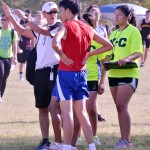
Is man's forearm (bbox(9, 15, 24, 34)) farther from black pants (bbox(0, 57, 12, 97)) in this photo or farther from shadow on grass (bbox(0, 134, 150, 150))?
black pants (bbox(0, 57, 12, 97))

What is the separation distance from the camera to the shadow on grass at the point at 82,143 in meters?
8.61

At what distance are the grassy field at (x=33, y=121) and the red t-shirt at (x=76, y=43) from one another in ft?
5.29

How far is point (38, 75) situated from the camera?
829 centimetres

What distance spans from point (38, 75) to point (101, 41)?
102 centimetres

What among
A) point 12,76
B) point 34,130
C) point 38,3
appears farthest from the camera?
point 38,3

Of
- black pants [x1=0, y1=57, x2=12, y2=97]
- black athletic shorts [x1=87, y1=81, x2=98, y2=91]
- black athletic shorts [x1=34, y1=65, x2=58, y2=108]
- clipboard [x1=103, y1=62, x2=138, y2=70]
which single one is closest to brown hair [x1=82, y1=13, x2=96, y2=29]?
clipboard [x1=103, y1=62, x2=138, y2=70]

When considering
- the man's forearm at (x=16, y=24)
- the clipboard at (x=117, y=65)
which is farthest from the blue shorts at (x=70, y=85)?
the man's forearm at (x=16, y=24)

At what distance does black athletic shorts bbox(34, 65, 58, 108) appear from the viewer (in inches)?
324

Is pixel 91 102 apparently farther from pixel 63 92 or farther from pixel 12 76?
pixel 12 76

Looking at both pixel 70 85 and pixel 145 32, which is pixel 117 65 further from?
pixel 145 32

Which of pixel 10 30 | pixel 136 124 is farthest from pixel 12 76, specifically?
pixel 136 124

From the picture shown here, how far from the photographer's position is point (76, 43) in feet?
24.0

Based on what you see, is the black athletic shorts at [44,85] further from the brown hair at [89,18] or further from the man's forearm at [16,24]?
the brown hair at [89,18]

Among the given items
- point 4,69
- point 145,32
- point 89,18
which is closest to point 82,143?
point 89,18
